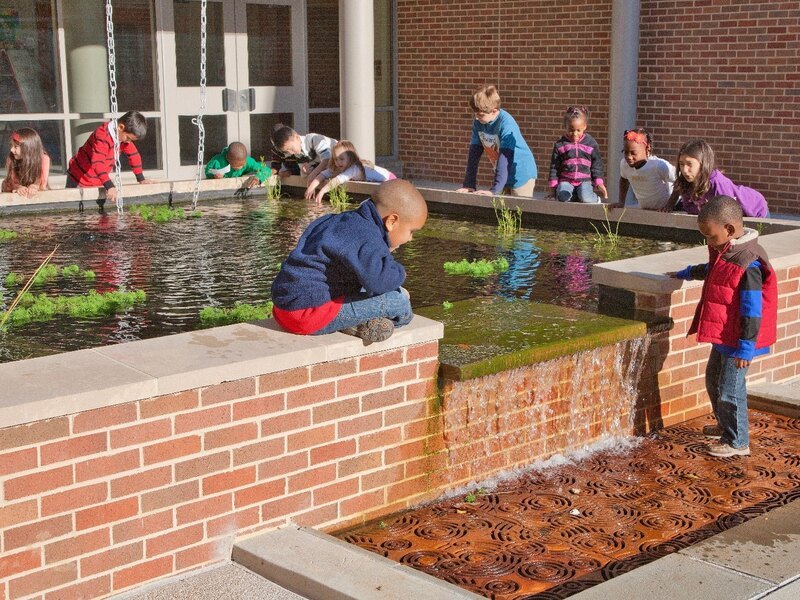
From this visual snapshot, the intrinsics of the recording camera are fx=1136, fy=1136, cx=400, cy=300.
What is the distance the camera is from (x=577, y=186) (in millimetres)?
10555

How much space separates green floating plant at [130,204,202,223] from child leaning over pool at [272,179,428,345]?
618 cm

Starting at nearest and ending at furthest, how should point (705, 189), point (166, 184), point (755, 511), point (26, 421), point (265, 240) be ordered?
point (26, 421)
point (755, 511)
point (705, 189)
point (265, 240)
point (166, 184)

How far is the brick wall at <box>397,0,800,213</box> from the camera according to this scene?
13461 mm

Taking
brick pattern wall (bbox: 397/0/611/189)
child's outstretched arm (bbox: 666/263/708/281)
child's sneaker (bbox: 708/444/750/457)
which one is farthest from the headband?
brick pattern wall (bbox: 397/0/611/189)

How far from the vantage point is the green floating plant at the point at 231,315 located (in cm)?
640

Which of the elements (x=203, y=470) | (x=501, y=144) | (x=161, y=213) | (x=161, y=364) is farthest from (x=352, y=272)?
(x=161, y=213)

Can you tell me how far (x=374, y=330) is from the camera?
188 inches

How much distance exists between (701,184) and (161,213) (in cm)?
519

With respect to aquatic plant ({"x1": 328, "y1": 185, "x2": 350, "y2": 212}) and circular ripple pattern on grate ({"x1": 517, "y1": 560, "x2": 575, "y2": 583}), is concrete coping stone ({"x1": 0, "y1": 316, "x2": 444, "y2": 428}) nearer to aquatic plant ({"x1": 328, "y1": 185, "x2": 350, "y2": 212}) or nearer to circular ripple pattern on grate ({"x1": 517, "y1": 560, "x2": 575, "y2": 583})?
circular ripple pattern on grate ({"x1": 517, "y1": 560, "x2": 575, "y2": 583})

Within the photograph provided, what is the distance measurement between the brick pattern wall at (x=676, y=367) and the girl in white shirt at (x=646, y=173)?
7.94ft

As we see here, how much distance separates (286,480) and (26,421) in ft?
3.94

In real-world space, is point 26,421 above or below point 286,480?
above

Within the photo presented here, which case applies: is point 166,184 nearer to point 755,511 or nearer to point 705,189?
point 705,189

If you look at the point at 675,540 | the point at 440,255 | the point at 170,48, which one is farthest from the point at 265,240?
the point at 170,48
